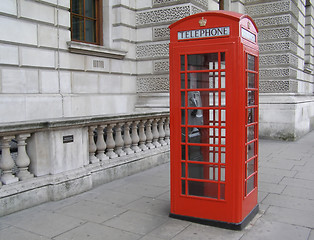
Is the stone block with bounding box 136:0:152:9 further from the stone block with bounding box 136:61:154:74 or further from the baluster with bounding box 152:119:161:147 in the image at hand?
the baluster with bounding box 152:119:161:147

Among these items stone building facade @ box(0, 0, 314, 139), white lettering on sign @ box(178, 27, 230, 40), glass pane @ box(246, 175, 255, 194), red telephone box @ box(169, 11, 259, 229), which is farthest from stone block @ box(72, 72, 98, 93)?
glass pane @ box(246, 175, 255, 194)

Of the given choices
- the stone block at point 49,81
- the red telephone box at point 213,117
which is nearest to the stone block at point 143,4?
the stone block at point 49,81

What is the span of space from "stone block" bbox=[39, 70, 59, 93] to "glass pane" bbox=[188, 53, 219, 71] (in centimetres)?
444

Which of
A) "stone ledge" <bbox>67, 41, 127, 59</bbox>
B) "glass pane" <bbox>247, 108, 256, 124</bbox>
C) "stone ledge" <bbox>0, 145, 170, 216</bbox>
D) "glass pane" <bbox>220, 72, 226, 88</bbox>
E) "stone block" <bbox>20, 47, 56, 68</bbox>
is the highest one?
"stone ledge" <bbox>67, 41, 127, 59</bbox>

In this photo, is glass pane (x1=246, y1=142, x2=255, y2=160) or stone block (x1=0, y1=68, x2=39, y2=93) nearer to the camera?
glass pane (x1=246, y1=142, x2=255, y2=160)

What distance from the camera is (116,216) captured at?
424 centimetres

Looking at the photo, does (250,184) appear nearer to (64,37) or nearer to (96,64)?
(64,37)

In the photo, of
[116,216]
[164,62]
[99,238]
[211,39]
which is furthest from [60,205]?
[164,62]

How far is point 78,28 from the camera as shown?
27.9 ft

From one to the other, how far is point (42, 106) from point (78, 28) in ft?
8.12

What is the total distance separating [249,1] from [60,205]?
10.6m

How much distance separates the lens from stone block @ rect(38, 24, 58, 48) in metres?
7.14

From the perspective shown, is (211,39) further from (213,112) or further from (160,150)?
(160,150)

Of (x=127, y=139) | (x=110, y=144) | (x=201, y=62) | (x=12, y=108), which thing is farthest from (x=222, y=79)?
(x=12, y=108)
